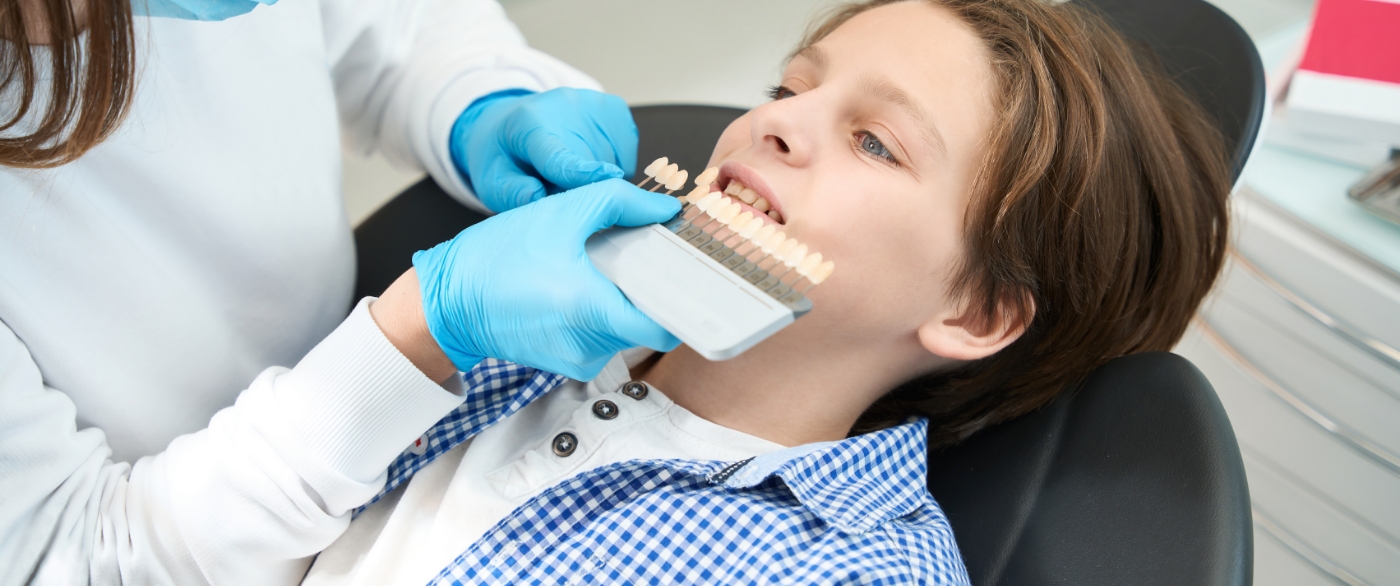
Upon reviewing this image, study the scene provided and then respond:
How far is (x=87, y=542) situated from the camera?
75 centimetres

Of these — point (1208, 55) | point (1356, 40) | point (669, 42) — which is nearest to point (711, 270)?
point (1208, 55)

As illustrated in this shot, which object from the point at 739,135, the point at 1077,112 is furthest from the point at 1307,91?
the point at 739,135

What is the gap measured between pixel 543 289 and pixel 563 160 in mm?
266

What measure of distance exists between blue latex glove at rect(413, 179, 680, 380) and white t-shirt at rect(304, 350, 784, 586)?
17cm

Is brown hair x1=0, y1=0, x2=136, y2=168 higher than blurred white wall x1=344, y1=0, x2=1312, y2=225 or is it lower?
higher

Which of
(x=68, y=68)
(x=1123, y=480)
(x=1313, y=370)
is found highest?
(x=68, y=68)

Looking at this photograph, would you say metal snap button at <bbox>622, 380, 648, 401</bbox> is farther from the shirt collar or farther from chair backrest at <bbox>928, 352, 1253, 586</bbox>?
chair backrest at <bbox>928, 352, 1253, 586</bbox>

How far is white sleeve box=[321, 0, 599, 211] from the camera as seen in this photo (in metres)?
1.17

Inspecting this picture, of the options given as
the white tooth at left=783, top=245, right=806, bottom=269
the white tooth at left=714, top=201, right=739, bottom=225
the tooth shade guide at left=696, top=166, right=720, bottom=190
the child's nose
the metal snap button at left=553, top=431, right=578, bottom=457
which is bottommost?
the metal snap button at left=553, top=431, right=578, bottom=457

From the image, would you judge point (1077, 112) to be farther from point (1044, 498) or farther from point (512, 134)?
point (512, 134)

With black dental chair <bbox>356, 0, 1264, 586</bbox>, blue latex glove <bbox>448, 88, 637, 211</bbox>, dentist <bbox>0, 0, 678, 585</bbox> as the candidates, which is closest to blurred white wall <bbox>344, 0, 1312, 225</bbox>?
blue latex glove <bbox>448, 88, 637, 211</bbox>

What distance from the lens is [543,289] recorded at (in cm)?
72

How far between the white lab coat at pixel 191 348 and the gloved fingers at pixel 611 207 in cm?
21

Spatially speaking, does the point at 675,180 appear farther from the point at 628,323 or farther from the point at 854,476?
the point at 854,476
